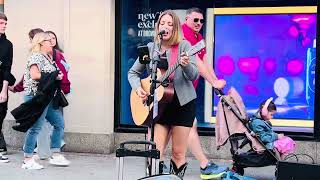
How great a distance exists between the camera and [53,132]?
7262 millimetres

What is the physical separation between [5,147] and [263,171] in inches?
140

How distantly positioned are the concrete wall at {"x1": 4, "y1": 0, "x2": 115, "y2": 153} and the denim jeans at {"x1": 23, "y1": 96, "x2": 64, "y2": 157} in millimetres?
708

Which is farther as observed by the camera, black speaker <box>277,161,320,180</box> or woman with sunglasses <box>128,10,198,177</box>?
woman with sunglasses <box>128,10,198,177</box>

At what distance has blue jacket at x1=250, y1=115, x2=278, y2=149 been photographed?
6.21m

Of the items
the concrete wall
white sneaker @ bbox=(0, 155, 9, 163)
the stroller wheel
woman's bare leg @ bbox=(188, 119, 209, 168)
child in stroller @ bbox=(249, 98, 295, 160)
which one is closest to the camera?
child in stroller @ bbox=(249, 98, 295, 160)

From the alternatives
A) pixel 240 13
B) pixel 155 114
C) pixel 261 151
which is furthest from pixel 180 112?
pixel 240 13

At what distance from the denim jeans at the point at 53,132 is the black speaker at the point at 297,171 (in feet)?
11.6

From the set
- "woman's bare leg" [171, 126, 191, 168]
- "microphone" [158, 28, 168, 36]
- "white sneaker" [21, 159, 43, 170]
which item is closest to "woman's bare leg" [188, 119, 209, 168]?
"woman's bare leg" [171, 126, 191, 168]

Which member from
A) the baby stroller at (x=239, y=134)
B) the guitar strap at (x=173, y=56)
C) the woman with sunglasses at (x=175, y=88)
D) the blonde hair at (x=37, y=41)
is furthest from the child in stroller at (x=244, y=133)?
the blonde hair at (x=37, y=41)

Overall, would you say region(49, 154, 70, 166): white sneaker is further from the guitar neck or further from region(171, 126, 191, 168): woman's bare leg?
the guitar neck

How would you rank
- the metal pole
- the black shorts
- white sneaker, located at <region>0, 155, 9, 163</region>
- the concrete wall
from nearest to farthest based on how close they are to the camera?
the black shorts < the metal pole < white sneaker, located at <region>0, 155, 9, 163</region> < the concrete wall

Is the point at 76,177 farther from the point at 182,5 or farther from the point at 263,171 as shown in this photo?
the point at 182,5

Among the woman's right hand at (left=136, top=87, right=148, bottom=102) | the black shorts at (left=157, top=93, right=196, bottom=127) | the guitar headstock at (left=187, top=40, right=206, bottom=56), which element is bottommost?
the black shorts at (left=157, top=93, right=196, bottom=127)

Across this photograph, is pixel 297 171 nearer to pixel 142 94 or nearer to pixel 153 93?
pixel 153 93
